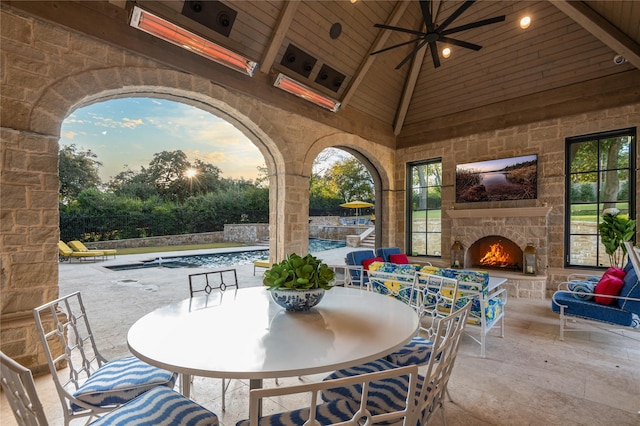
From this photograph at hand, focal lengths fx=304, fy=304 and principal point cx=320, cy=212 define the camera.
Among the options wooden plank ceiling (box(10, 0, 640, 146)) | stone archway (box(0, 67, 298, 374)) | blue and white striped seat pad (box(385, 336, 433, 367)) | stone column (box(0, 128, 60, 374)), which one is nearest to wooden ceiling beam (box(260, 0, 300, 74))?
wooden plank ceiling (box(10, 0, 640, 146))

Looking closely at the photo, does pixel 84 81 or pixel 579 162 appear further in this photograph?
pixel 579 162

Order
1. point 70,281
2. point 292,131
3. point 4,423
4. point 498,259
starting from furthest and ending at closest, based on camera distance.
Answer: point 70,281
point 498,259
point 292,131
point 4,423

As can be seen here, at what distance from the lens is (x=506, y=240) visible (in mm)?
5754

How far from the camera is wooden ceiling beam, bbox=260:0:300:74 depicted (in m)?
3.81

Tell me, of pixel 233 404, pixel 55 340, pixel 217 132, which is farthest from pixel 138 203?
pixel 233 404

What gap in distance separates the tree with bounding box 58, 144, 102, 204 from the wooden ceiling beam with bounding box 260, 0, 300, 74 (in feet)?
38.9

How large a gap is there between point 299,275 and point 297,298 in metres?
0.12

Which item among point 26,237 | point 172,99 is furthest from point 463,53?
point 26,237

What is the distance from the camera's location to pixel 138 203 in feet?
43.7

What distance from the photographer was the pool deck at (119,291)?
3.46 m

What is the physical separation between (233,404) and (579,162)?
241 inches

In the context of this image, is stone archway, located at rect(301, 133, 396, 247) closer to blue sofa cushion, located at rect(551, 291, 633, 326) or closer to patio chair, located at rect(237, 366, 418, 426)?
blue sofa cushion, located at rect(551, 291, 633, 326)

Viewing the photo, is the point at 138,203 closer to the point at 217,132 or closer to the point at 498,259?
the point at 217,132

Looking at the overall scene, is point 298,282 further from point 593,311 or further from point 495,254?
point 495,254
